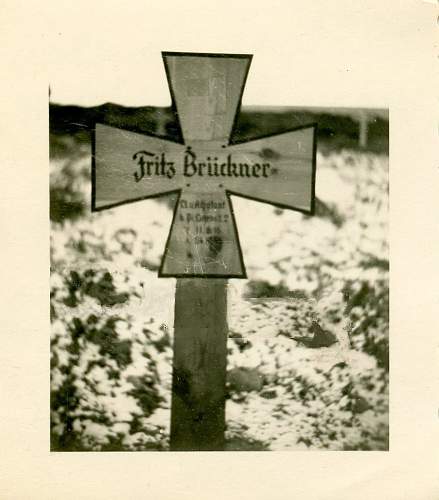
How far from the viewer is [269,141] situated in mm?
1086

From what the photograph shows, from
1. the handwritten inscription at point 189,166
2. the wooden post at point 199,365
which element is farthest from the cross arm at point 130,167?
the wooden post at point 199,365

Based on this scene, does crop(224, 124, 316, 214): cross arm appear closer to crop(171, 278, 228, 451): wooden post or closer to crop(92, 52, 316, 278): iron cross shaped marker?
crop(92, 52, 316, 278): iron cross shaped marker

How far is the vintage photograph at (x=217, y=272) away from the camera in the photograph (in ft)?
3.53

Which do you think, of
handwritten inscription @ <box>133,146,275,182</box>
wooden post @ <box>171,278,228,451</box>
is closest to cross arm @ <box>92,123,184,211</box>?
handwritten inscription @ <box>133,146,275,182</box>

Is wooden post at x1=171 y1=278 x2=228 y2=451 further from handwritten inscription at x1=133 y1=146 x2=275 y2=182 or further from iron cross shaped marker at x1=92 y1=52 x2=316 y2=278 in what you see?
handwritten inscription at x1=133 y1=146 x2=275 y2=182

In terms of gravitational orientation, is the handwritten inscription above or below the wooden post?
above

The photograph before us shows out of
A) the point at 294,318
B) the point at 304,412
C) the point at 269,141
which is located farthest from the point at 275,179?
the point at 304,412

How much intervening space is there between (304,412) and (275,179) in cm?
35

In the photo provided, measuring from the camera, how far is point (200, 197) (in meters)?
1.08

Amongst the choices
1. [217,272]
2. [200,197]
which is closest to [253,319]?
[217,272]

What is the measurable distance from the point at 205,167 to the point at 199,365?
11.6 inches

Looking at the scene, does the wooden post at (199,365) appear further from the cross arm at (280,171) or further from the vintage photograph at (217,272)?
the cross arm at (280,171)

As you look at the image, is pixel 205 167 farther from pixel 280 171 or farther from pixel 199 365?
pixel 199 365

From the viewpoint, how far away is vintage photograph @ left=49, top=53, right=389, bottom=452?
3.53ft
